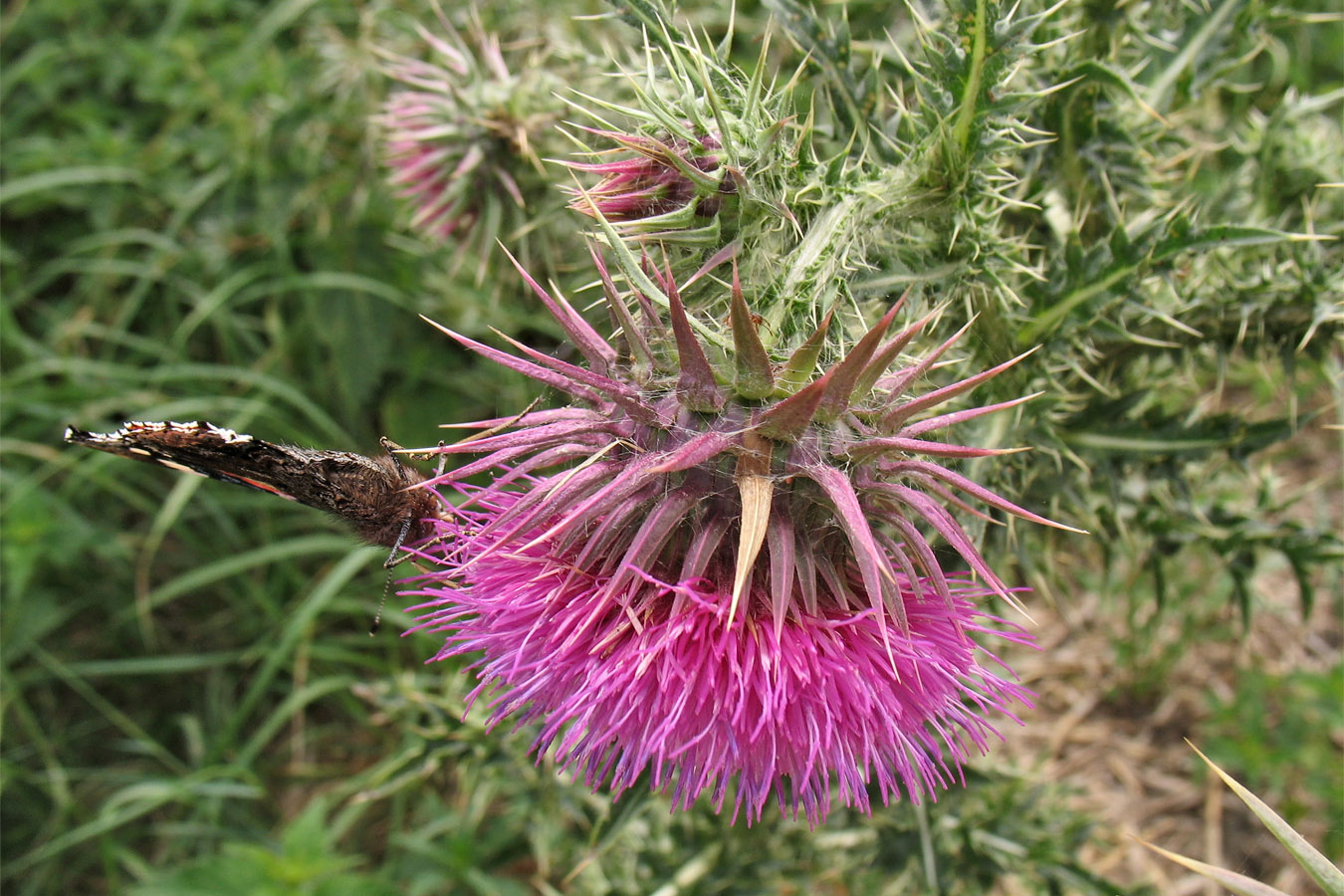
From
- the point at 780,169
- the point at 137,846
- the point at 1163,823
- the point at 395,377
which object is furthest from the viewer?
the point at 395,377

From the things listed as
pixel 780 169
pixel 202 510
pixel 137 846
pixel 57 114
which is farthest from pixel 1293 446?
pixel 57 114

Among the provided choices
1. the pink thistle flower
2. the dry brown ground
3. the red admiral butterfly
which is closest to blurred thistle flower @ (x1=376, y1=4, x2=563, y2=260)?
the red admiral butterfly

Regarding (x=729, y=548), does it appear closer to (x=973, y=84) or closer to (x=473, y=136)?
(x=973, y=84)

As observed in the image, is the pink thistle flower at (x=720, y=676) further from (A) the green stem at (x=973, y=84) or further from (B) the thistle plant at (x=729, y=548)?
(A) the green stem at (x=973, y=84)

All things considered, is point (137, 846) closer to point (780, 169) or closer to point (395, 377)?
point (395, 377)

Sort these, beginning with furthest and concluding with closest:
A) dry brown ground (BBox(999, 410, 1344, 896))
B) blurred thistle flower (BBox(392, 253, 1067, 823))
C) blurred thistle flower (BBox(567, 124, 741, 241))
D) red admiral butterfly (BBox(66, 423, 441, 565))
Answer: dry brown ground (BBox(999, 410, 1344, 896)) → red admiral butterfly (BBox(66, 423, 441, 565)) → blurred thistle flower (BBox(567, 124, 741, 241)) → blurred thistle flower (BBox(392, 253, 1067, 823))

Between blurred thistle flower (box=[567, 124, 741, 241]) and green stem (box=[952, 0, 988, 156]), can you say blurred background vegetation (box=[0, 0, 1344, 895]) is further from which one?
blurred thistle flower (box=[567, 124, 741, 241])

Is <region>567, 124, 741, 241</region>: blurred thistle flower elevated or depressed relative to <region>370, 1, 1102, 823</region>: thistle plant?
elevated

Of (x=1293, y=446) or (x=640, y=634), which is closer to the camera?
(x=640, y=634)
